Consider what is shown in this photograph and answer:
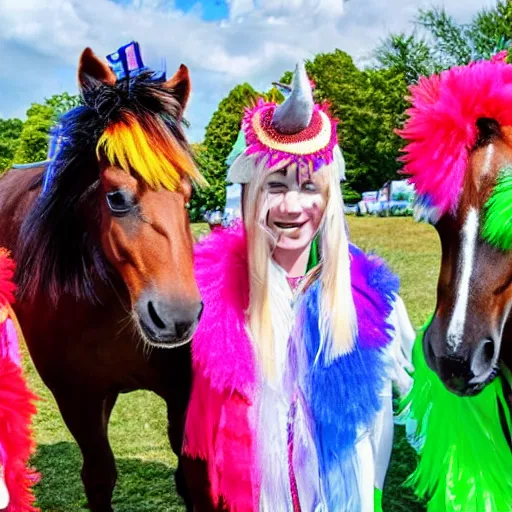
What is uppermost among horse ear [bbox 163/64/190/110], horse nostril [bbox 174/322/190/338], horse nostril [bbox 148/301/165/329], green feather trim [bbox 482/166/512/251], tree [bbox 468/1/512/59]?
tree [bbox 468/1/512/59]

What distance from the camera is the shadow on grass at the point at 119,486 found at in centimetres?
351

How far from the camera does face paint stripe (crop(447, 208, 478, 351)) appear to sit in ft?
5.17

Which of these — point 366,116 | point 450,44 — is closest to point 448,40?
point 450,44

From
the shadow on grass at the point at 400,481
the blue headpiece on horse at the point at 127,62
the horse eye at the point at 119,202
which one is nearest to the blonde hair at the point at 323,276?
the horse eye at the point at 119,202

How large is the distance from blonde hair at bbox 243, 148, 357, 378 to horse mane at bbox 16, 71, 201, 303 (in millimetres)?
289

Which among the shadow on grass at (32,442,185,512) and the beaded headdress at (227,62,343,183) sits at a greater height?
the beaded headdress at (227,62,343,183)

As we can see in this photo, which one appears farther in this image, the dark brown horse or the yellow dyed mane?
the yellow dyed mane

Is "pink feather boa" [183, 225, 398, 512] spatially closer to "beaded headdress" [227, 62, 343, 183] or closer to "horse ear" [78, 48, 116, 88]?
"beaded headdress" [227, 62, 343, 183]

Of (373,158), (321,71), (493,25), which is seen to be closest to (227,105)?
(373,158)

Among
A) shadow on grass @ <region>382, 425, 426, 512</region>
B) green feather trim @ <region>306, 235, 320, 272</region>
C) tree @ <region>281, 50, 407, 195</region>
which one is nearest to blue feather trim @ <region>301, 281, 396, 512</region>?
green feather trim @ <region>306, 235, 320, 272</region>

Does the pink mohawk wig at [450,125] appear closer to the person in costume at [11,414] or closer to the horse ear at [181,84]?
the horse ear at [181,84]

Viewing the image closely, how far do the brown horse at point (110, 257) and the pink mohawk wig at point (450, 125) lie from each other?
72cm

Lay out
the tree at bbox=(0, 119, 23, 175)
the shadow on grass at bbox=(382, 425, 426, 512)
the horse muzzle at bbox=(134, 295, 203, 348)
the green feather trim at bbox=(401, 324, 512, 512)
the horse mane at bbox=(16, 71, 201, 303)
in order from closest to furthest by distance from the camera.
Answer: the horse muzzle at bbox=(134, 295, 203, 348) → the green feather trim at bbox=(401, 324, 512, 512) → the horse mane at bbox=(16, 71, 201, 303) → the shadow on grass at bbox=(382, 425, 426, 512) → the tree at bbox=(0, 119, 23, 175)

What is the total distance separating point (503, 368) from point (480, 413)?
178 mm
